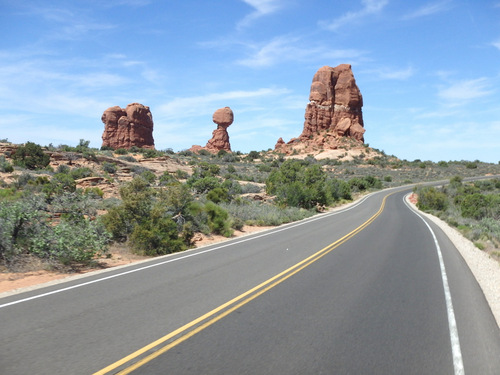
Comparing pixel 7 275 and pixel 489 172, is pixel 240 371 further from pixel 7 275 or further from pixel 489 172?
pixel 489 172

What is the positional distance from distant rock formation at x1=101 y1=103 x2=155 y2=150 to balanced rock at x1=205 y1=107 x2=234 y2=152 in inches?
892

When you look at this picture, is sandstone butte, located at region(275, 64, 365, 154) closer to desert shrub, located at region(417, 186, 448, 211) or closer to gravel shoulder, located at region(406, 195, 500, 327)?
desert shrub, located at region(417, 186, 448, 211)

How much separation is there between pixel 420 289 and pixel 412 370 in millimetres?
4314

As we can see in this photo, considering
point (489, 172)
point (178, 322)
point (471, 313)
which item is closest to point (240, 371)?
point (178, 322)

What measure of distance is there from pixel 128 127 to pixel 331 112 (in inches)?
2312

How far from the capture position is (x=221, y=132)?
124m

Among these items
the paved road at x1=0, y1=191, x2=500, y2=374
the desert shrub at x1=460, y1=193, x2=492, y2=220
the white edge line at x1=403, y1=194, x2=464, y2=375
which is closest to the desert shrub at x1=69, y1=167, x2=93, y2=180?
the paved road at x1=0, y1=191, x2=500, y2=374

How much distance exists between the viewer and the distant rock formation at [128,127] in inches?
3999

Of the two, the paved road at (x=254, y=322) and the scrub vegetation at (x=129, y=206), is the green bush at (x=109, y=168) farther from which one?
the paved road at (x=254, y=322)

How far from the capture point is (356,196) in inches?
2343

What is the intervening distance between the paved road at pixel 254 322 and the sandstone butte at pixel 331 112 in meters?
107

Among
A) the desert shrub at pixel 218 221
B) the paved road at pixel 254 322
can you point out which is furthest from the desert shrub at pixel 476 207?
the paved road at pixel 254 322

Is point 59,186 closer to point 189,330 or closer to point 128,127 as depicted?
point 189,330

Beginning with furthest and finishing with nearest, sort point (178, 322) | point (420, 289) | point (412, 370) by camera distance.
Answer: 1. point (420, 289)
2. point (178, 322)
3. point (412, 370)
